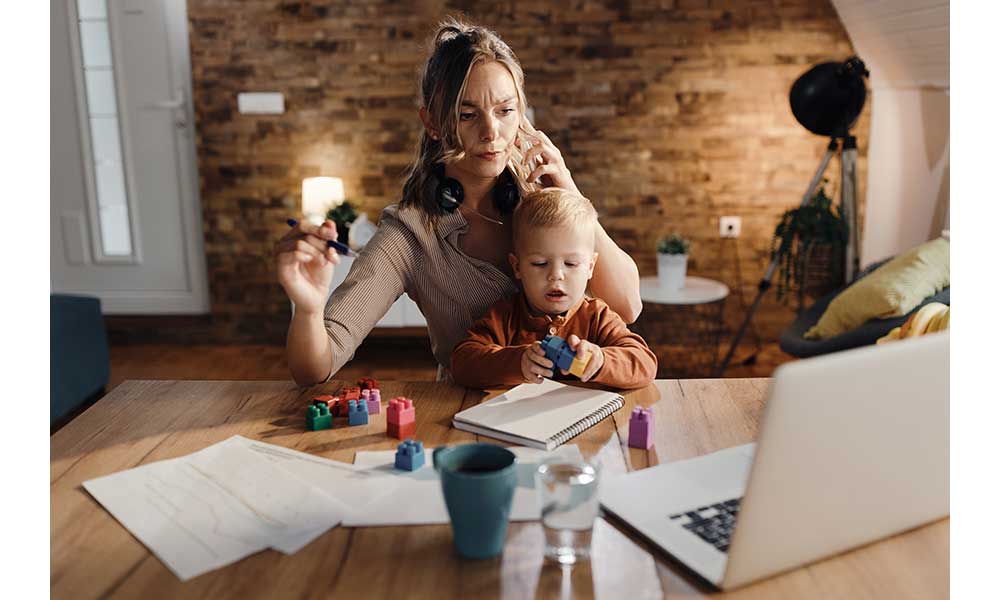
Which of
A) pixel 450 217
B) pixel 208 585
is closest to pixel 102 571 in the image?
pixel 208 585

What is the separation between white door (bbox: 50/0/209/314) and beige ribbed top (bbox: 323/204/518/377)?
299 cm

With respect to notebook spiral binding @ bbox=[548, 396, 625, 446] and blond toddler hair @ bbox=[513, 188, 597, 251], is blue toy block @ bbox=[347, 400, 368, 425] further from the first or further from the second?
blond toddler hair @ bbox=[513, 188, 597, 251]

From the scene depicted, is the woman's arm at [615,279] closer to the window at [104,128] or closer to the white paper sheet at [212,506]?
the white paper sheet at [212,506]

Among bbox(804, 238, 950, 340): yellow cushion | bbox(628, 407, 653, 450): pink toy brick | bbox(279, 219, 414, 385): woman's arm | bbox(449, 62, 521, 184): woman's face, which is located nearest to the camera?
bbox(628, 407, 653, 450): pink toy brick

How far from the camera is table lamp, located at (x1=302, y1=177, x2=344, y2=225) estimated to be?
3.83m

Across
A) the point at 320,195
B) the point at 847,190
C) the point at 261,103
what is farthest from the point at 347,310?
the point at 261,103

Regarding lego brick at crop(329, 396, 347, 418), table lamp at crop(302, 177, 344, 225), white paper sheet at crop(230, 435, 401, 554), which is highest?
table lamp at crop(302, 177, 344, 225)

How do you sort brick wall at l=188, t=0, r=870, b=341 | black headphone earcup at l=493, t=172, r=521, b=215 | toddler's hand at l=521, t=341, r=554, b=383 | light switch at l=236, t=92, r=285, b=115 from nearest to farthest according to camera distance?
1. toddler's hand at l=521, t=341, r=554, b=383
2. black headphone earcup at l=493, t=172, r=521, b=215
3. brick wall at l=188, t=0, r=870, b=341
4. light switch at l=236, t=92, r=285, b=115

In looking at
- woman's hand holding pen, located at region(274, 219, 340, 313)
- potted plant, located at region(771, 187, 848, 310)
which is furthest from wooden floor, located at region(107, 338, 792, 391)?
woman's hand holding pen, located at region(274, 219, 340, 313)

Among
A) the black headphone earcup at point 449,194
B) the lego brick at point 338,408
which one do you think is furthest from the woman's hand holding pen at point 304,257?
the black headphone earcup at point 449,194

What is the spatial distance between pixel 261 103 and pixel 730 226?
2.43 m

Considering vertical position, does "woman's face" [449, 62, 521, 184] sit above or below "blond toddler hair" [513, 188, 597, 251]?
above

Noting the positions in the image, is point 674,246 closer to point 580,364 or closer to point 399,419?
point 580,364

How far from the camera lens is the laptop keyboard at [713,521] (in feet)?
2.72
